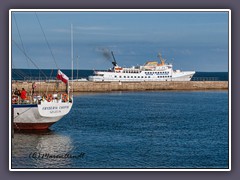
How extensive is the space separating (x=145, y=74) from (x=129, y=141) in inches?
1782

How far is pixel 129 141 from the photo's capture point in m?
24.0

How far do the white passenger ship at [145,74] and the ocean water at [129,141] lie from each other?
2860 centimetres

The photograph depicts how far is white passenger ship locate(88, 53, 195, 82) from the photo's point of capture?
6800cm

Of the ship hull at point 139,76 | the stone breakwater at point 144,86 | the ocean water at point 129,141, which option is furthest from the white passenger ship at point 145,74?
the ocean water at point 129,141

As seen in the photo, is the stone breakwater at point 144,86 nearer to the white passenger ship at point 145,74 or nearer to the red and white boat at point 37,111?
the white passenger ship at point 145,74

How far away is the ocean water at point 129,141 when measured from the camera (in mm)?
19047

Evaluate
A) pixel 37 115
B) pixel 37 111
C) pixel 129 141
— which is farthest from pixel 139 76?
pixel 129 141

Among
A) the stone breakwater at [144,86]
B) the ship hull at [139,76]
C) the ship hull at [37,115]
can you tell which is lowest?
the ship hull at [37,115]

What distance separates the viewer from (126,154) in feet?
67.8

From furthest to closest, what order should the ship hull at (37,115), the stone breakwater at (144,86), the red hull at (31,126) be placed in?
1. the stone breakwater at (144,86)
2. the red hull at (31,126)
3. the ship hull at (37,115)

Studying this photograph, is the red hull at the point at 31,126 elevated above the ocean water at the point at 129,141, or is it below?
above

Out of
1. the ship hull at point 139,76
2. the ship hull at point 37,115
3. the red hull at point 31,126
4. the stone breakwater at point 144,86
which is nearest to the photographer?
the ship hull at point 37,115
